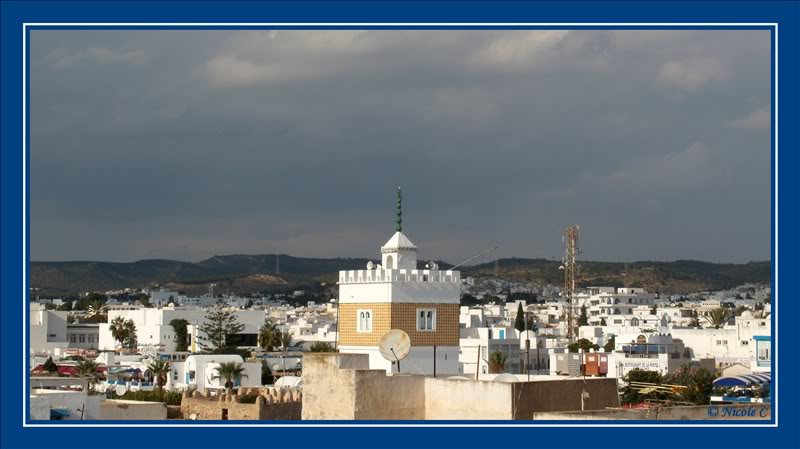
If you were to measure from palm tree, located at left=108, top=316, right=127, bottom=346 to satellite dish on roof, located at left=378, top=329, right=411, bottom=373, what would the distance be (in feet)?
268

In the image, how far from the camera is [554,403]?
61.2 ft

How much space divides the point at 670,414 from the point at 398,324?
5.96 m

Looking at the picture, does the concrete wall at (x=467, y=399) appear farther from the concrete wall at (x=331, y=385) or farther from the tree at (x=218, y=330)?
the tree at (x=218, y=330)

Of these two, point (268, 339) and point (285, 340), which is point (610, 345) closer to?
point (285, 340)

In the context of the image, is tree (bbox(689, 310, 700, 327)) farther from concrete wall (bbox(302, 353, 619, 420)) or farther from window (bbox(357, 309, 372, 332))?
concrete wall (bbox(302, 353, 619, 420))

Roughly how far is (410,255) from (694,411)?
7005mm

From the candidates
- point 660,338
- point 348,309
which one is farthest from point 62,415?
point 660,338

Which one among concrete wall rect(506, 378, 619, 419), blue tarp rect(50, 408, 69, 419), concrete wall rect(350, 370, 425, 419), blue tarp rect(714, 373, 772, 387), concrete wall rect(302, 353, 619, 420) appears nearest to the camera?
concrete wall rect(506, 378, 619, 419)

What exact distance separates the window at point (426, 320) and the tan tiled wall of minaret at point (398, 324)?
7 centimetres

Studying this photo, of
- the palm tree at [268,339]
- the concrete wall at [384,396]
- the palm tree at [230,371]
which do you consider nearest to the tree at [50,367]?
the palm tree at [230,371]

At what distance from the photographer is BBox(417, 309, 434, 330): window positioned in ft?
77.9

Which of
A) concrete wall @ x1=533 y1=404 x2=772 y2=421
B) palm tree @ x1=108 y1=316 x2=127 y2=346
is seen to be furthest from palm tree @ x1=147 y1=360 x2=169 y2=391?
concrete wall @ x1=533 y1=404 x2=772 y2=421
